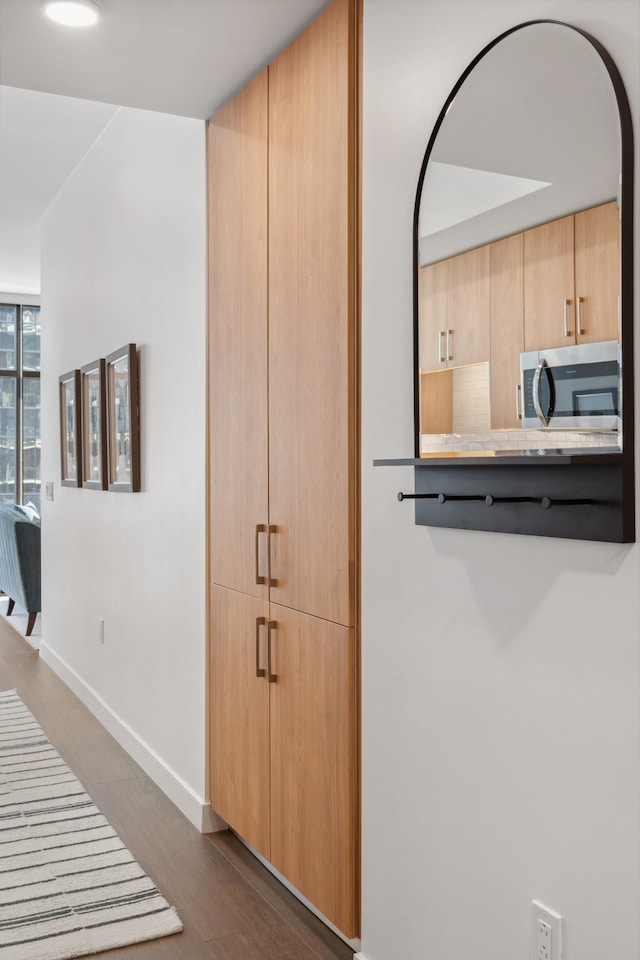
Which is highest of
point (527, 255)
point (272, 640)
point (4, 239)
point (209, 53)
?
point (4, 239)

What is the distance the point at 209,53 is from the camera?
238 cm

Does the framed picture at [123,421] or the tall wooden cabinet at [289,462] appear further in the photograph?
the framed picture at [123,421]

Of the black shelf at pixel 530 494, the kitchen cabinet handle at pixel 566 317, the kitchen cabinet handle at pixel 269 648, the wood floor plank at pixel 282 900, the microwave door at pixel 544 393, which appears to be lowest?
the wood floor plank at pixel 282 900

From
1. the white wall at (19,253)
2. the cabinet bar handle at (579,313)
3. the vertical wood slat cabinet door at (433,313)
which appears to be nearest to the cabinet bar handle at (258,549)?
the vertical wood slat cabinet door at (433,313)

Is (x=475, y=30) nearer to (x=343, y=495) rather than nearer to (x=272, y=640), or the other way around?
(x=343, y=495)

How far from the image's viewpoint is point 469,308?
1.65m

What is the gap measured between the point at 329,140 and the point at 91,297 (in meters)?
2.59

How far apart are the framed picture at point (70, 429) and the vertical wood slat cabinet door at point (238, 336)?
202cm

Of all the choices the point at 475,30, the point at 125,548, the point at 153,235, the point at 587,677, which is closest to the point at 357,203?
the point at 475,30

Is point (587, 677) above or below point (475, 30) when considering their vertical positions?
below

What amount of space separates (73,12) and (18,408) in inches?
294

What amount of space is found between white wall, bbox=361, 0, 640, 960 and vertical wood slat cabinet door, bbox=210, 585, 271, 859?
56 cm

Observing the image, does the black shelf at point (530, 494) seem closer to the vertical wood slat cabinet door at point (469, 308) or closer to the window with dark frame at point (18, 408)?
the vertical wood slat cabinet door at point (469, 308)

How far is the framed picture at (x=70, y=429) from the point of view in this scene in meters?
4.69
